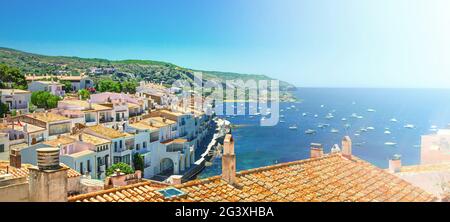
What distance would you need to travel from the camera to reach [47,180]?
3.12 meters

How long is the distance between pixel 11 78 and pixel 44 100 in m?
4.28

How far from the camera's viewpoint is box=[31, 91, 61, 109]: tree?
25875mm

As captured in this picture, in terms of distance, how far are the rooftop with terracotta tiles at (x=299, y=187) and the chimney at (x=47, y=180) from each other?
0.54m

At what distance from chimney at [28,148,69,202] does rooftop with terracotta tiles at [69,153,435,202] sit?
54 centimetres

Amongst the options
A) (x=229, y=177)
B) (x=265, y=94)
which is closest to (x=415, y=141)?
(x=229, y=177)

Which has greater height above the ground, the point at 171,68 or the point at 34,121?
the point at 171,68

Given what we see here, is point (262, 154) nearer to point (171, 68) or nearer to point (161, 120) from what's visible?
point (161, 120)

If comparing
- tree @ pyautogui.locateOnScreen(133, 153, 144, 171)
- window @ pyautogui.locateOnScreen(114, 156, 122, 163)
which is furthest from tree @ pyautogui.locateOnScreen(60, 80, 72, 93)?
window @ pyautogui.locateOnScreen(114, 156, 122, 163)

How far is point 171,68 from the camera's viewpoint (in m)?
70.4

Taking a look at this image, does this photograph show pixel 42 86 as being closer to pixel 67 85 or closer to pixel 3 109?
pixel 67 85

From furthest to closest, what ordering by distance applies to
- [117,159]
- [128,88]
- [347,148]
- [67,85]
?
[128,88], [67,85], [117,159], [347,148]

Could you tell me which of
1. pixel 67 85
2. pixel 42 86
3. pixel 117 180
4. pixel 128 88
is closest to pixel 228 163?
pixel 117 180

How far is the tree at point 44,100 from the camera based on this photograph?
25.9 metres

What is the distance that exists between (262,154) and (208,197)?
31458mm
